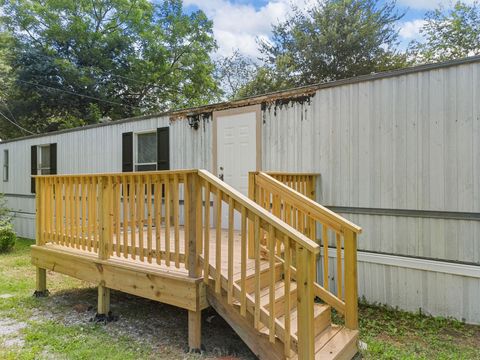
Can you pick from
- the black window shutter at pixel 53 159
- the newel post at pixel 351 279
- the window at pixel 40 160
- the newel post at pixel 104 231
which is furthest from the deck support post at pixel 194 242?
the window at pixel 40 160

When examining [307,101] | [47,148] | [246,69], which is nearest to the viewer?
[307,101]

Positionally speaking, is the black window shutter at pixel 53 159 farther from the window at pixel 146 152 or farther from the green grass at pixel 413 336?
the green grass at pixel 413 336

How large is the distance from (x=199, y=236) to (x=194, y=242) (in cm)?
7

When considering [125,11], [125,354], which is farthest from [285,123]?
[125,11]

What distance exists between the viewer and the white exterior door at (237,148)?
5.29 m

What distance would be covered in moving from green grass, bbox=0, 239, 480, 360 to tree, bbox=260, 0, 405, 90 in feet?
45.1

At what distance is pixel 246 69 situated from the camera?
20656 mm

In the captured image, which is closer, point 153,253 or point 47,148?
point 153,253

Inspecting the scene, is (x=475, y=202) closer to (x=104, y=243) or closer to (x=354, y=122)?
(x=354, y=122)

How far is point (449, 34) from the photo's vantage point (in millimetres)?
15602

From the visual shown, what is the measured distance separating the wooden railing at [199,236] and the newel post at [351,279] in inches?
17.4

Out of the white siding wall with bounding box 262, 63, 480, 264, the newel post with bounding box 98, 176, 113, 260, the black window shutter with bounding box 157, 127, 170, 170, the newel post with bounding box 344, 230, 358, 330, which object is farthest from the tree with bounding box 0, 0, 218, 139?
the newel post with bounding box 344, 230, 358, 330

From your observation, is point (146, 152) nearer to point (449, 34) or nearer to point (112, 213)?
point (112, 213)

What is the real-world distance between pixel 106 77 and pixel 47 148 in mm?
8946
